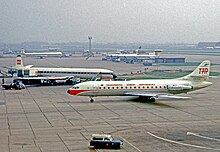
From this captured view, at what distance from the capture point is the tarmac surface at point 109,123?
117 ft

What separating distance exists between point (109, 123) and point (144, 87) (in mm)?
18170

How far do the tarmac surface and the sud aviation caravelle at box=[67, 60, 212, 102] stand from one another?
5.05ft

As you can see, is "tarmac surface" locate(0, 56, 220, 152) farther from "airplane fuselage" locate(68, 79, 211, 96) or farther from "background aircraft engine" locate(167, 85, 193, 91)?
"background aircraft engine" locate(167, 85, 193, 91)

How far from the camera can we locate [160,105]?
196ft

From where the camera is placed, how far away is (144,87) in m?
62.6

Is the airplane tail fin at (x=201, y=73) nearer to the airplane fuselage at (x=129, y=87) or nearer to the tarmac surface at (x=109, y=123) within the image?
the airplane fuselage at (x=129, y=87)

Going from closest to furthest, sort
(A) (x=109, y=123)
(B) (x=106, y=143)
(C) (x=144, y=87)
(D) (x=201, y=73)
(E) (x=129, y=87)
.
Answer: (B) (x=106, y=143) → (A) (x=109, y=123) → (E) (x=129, y=87) → (C) (x=144, y=87) → (D) (x=201, y=73)

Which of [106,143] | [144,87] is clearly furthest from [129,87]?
[106,143]

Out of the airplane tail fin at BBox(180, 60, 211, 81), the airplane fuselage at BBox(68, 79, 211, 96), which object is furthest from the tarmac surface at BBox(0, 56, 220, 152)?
the airplane tail fin at BBox(180, 60, 211, 81)

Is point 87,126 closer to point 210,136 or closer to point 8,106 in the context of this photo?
point 210,136

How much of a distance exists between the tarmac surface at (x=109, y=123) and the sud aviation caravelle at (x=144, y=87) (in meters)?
1.54

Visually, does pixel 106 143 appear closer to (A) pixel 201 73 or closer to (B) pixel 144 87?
(B) pixel 144 87

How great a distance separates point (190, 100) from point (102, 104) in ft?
49.8

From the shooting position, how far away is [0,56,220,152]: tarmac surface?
117 feet
